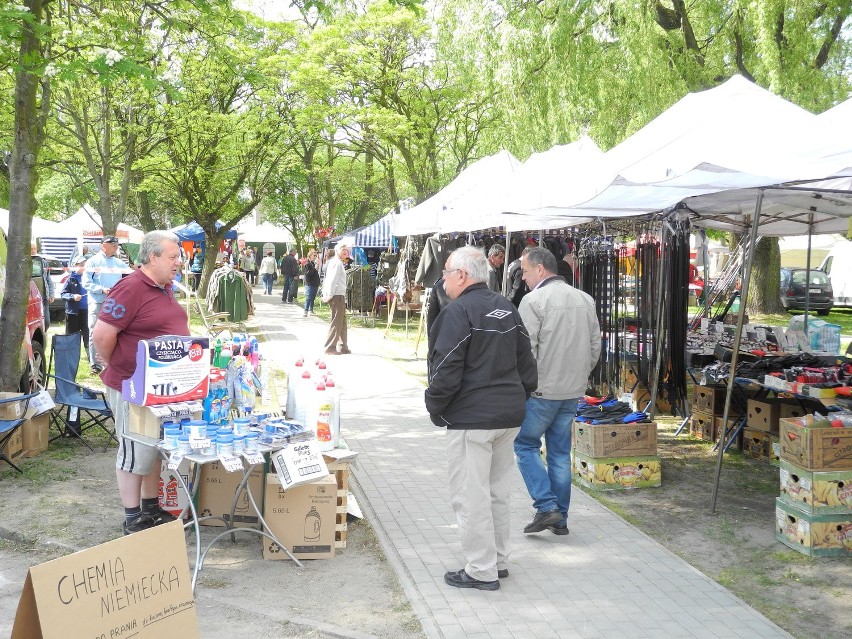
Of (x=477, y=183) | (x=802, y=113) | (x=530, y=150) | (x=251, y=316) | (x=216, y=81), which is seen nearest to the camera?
(x=802, y=113)

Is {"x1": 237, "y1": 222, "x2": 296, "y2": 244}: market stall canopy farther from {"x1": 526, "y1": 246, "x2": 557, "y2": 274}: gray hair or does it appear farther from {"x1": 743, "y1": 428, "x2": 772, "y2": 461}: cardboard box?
→ {"x1": 526, "y1": 246, "x2": 557, "y2": 274}: gray hair

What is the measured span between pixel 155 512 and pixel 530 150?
43.5 feet

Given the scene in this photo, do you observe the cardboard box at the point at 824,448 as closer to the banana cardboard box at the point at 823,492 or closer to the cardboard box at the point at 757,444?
the banana cardboard box at the point at 823,492

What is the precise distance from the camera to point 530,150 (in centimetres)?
1750

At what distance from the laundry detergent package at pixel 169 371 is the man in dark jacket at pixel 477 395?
1.40 meters

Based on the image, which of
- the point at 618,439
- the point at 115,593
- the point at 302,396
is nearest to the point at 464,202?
the point at 618,439

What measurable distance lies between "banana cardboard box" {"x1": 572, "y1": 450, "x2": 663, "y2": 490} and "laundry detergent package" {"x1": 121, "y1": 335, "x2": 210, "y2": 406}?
3.45m

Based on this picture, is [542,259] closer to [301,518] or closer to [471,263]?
[471,263]

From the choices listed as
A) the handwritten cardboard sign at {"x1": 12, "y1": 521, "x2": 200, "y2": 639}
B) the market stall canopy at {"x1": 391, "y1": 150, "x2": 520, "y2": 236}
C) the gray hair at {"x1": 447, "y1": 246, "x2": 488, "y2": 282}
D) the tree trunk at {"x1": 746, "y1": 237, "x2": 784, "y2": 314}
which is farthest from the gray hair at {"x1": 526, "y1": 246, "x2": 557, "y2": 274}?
the tree trunk at {"x1": 746, "y1": 237, "x2": 784, "y2": 314}

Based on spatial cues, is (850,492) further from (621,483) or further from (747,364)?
(747,364)

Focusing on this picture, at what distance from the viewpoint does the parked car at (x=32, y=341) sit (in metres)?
8.73

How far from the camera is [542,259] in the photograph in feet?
19.7

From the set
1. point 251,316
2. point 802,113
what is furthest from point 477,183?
point 251,316

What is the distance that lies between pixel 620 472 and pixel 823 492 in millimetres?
1838
